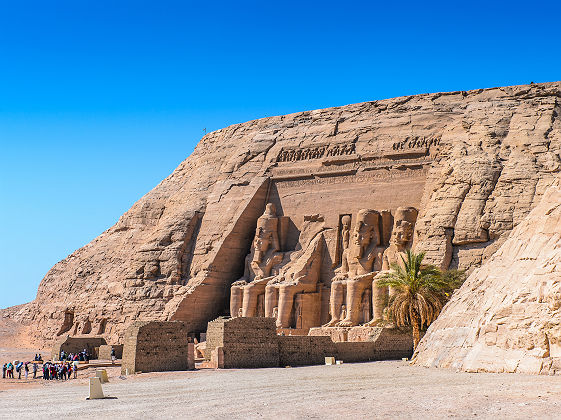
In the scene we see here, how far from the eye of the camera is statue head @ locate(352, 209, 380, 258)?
101 feet

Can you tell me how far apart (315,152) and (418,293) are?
1176 centimetres

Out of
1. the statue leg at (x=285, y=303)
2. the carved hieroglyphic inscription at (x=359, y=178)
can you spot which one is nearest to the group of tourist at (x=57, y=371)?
the statue leg at (x=285, y=303)

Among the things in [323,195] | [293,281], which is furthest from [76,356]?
[323,195]

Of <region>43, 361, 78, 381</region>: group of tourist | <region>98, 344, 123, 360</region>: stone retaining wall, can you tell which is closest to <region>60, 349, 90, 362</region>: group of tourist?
<region>98, 344, 123, 360</region>: stone retaining wall

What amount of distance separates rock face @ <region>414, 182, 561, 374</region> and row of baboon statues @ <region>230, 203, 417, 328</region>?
9.29m

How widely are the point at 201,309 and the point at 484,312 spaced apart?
18.0 meters

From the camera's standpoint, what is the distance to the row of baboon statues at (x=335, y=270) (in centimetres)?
2975

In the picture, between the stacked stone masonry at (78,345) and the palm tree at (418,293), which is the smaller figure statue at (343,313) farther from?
the stacked stone masonry at (78,345)

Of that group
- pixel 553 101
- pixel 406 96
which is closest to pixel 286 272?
pixel 406 96

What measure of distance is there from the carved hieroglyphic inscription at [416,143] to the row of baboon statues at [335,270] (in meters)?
3.08

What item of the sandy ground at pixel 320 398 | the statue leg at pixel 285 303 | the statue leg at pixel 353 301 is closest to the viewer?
the sandy ground at pixel 320 398

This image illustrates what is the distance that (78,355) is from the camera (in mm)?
28891

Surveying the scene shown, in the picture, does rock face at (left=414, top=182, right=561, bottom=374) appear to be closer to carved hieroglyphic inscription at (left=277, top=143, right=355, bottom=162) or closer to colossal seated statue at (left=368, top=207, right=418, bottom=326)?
colossal seated statue at (left=368, top=207, right=418, bottom=326)

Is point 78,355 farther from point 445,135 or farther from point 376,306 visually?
point 445,135
